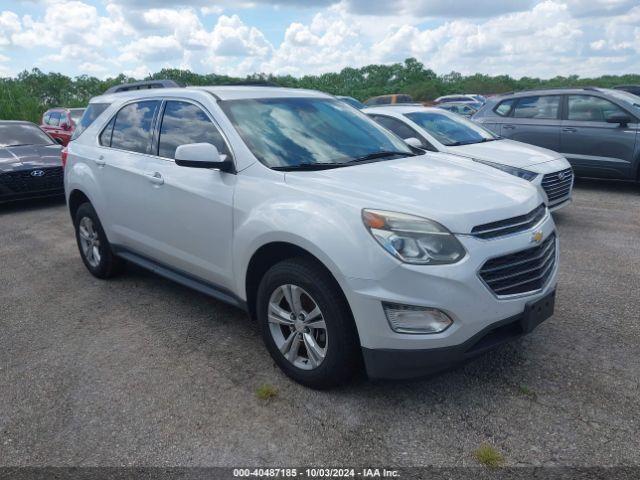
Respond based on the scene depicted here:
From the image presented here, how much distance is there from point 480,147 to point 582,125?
3.03 metres

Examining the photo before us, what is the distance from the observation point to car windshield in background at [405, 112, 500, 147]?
7621 mm

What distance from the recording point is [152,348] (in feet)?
13.1

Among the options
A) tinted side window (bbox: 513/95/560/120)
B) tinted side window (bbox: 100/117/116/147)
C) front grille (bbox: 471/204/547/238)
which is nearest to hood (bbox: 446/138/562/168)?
tinted side window (bbox: 513/95/560/120)

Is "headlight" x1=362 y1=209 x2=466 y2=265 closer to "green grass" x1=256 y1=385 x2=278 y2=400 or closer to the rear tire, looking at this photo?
"green grass" x1=256 y1=385 x2=278 y2=400

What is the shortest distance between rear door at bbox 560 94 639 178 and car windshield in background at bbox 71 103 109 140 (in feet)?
Result: 24.2

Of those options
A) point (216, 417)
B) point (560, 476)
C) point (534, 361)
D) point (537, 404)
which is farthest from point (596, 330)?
point (216, 417)

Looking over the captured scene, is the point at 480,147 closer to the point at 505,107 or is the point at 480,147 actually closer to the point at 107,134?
the point at 505,107

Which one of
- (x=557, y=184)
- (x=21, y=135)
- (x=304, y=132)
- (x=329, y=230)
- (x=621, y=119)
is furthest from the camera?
(x=21, y=135)

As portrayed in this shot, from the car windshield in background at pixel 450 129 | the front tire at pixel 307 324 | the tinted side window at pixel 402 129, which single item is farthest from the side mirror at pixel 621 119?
the front tire at pixel 307 324

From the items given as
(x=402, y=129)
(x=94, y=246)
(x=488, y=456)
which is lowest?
(x=488, y=456)

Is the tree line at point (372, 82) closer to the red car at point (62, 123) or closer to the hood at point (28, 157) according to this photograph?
the red car at point (62, 123)

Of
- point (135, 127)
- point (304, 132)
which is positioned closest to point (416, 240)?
point (304, 132)

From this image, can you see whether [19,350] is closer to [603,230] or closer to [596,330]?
[596,330]

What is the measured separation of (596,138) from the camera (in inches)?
359
